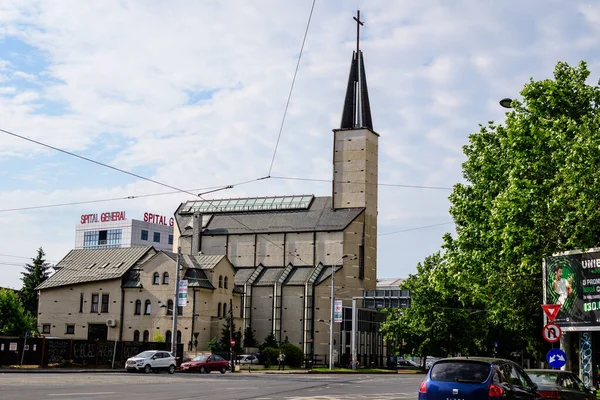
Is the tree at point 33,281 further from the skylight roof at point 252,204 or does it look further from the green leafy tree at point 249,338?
the green leafy tree at point 249,338

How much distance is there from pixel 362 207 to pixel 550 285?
63.1 m

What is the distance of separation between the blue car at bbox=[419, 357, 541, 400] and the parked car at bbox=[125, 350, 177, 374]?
116ft

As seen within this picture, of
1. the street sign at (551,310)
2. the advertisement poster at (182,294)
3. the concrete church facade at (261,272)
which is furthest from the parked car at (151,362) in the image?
the street sign at (551,310)

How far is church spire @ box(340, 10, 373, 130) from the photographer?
9412 centimetres

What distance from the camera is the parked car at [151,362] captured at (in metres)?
48.6

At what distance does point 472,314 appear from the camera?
7762 centimetres

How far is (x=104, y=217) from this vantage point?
16700 cm

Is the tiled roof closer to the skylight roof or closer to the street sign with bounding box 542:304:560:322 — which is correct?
the skylight roof

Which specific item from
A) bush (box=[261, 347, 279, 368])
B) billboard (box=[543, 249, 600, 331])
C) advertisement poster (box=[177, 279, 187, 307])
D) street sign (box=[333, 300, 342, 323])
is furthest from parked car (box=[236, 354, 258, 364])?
billboard (box=[543, 249, 600, 331])

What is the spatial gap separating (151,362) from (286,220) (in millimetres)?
49929

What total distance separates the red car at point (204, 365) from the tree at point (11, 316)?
31.7 metres

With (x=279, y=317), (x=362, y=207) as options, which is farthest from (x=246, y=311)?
(x=362, y=207)

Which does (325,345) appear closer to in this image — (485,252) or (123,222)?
(485,252)

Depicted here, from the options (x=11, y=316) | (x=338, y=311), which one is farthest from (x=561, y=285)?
(x=11, y=316)
